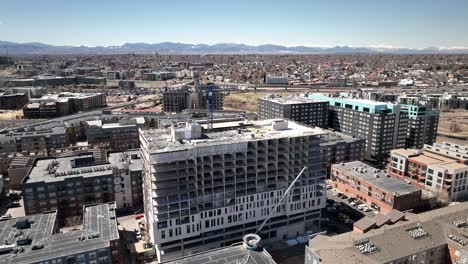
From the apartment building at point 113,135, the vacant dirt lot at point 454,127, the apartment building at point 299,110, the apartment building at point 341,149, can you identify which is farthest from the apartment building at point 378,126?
the apartment building at point 113,135

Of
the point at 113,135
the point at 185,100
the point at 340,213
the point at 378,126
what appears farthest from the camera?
the point at 185,100

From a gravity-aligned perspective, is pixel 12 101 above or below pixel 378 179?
above

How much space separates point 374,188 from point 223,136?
38.6 meters

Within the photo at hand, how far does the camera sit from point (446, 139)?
133500 mm

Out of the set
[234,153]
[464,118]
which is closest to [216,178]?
[234,153]

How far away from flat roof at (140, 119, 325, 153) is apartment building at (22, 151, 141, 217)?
58.8ft

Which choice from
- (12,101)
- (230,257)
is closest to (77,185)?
(230,257)

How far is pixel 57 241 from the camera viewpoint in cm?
5353

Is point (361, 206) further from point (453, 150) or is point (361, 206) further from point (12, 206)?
point (12, 206)

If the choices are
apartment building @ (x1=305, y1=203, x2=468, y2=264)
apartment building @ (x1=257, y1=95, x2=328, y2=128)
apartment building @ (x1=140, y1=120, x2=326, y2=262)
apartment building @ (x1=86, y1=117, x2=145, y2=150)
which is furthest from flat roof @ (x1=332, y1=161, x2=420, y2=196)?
apartment building @ (x1=86, y1=117, x2=145, y2=150)

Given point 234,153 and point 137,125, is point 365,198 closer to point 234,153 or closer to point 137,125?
point 234,153

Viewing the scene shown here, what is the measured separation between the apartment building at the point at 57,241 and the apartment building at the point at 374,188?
5528 centimetres

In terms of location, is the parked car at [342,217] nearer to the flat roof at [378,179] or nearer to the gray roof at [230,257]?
the flat roof at [378,179]

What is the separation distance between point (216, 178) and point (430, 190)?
186 feet
